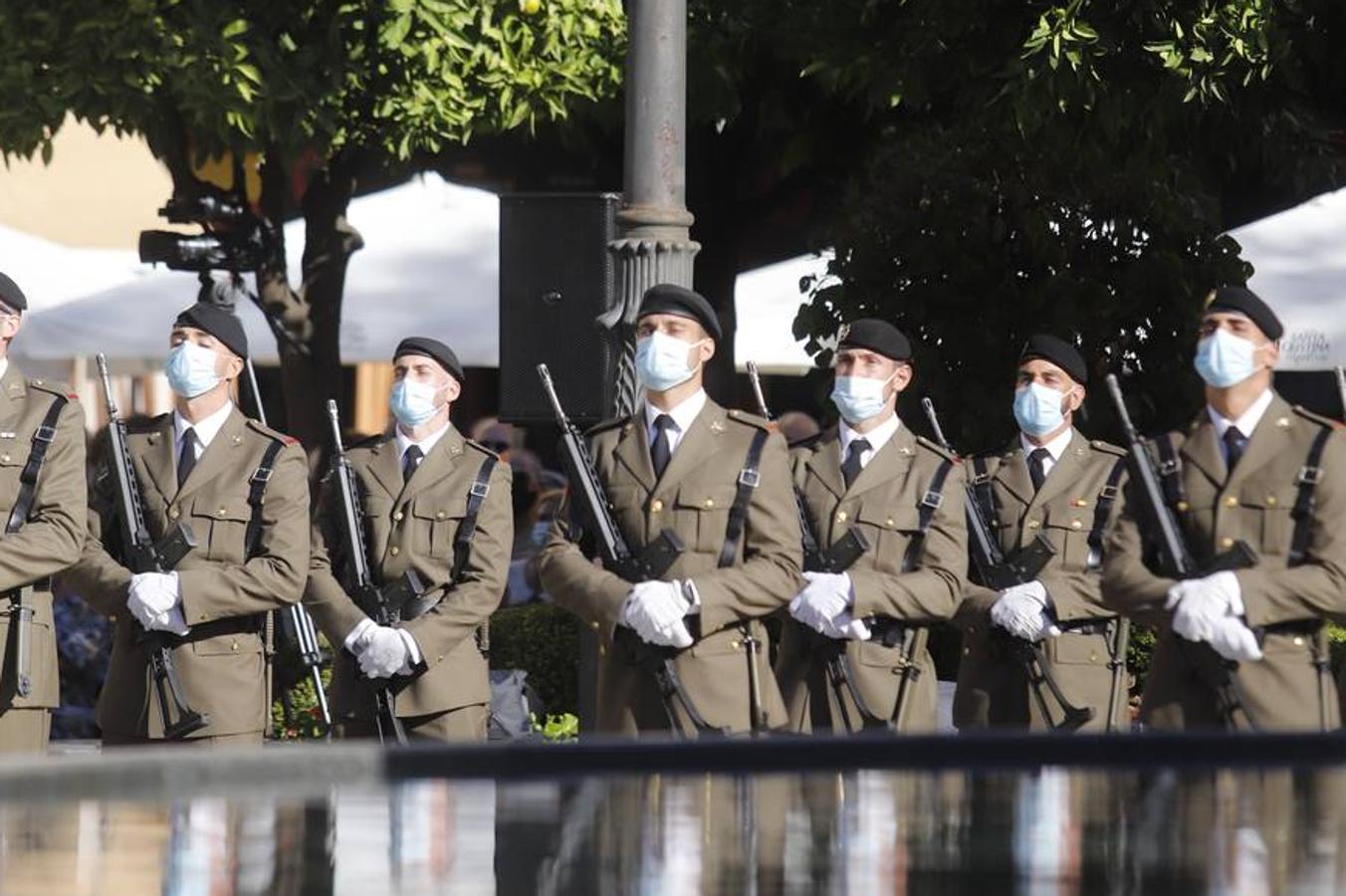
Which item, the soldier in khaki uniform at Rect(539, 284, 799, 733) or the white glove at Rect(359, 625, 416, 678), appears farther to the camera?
the white glove at Rect(359, 625, 416, 678)

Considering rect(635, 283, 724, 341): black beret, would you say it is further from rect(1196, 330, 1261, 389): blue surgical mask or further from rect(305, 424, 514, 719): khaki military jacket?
rect(1196, 330, 1261, 389): blue surgical mask

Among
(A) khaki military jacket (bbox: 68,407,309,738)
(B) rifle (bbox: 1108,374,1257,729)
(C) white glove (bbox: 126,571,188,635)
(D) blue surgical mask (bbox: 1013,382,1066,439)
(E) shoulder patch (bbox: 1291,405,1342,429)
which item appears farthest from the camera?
(D) blue surgical mask (bbox: 1013,382,1066,439)

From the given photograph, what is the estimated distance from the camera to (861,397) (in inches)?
323

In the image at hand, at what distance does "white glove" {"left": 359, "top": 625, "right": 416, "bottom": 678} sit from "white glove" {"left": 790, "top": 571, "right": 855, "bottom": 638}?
1.15 metres

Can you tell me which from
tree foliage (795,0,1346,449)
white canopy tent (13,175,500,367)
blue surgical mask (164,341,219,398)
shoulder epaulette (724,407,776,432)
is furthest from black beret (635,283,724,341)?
white canopy tent (13,175,500,367)

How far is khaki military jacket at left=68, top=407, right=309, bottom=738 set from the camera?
788 centimetres

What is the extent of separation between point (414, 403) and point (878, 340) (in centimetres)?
142

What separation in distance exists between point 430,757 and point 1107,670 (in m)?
6.23

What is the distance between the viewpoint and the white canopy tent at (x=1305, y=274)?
46.9ft

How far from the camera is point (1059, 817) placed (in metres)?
3.04

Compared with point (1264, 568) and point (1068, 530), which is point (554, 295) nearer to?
point (1068, 530)

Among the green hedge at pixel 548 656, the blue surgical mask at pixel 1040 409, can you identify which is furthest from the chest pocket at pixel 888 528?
the green hedge at pixel 548 656

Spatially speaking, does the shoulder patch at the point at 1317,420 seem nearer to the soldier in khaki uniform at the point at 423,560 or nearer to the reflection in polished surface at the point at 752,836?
the soldier in khaki uniform at the point at 423,560

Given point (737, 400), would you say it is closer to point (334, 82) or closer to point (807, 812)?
point (334, 82)
